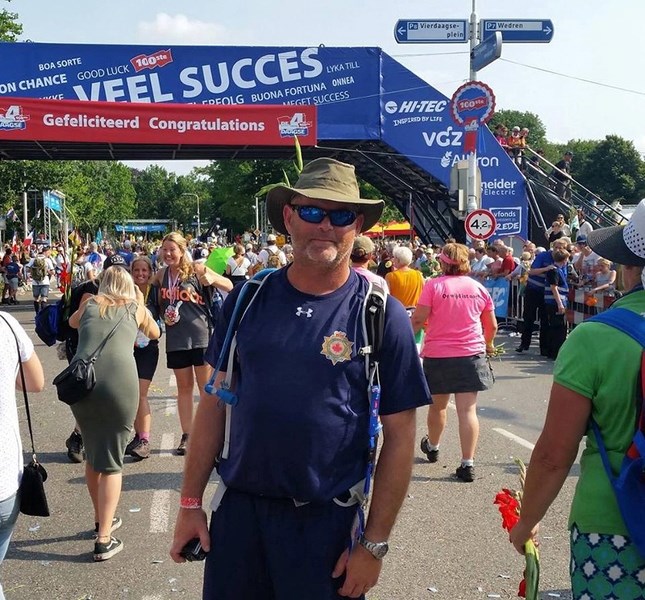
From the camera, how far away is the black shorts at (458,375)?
597 centimetres

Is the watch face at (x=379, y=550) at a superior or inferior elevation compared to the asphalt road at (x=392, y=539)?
superior

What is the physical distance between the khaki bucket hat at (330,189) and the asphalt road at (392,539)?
2.41 metres

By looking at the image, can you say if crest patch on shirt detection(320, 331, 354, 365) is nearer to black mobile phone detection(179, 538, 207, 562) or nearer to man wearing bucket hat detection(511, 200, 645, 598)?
man wearing bucket hat detection(511, 200, 645, 598)

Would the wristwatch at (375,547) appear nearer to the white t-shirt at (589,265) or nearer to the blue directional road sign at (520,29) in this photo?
the white t-shirt at (589,265)

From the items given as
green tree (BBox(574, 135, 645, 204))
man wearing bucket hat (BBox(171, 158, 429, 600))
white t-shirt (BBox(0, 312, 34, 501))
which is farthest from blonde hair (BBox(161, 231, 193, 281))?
green tree (BBox(574, 135, 645, 204))

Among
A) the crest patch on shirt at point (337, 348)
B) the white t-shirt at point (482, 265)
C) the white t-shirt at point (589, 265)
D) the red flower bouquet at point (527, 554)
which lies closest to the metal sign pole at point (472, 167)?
the white t-shirt at point (482, 265)

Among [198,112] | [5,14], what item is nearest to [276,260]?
[198,112]

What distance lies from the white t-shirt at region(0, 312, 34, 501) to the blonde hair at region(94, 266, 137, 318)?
1669mm

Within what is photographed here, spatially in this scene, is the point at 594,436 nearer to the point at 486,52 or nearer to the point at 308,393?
the point at 308,393

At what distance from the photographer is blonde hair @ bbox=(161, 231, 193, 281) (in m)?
6.31

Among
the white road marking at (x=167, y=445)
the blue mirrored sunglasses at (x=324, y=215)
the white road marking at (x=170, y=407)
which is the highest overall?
the blue mirrored sunglasses at (x=324, y=215)

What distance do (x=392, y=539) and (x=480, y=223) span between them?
35.5 ft

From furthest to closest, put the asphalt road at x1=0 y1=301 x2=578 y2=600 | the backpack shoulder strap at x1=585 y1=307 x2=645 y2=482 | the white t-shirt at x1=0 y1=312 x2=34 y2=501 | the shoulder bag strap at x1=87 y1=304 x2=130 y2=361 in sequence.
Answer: the shoulder bag strap at x1=87 y1=304 x2=130 y2=361, the asphalt road at x1=0 y1=301 x2=578 y2=600, the white t-shirt at x1=0 y1=312 x2=34 y2=501, the backpack shoulder strap at x1=585 y1=307 x2=645 y2=482

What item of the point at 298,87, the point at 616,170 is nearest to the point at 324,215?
the point at 298,87
